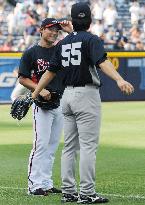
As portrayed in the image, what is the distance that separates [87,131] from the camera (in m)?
8.21

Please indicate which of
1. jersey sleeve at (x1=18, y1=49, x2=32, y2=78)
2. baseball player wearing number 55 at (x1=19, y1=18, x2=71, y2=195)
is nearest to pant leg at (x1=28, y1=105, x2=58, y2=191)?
baseball player wearing number 55 at (x1=19, y1=18, x2=71, y2=195)

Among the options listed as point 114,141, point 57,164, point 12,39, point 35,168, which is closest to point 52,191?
point 35,168

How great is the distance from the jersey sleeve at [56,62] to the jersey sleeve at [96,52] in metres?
0.47

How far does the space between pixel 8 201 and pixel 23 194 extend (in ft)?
1.82

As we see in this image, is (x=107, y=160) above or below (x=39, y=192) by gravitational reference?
below

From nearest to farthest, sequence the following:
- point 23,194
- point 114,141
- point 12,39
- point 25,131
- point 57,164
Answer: point 23,194 < point 57,164 < point 114,141 < point 25,131 < point 12,39

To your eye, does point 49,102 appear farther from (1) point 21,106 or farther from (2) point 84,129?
(2) point 84,129

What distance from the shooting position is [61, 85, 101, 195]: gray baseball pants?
8195 mm

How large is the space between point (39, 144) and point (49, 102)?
509mm

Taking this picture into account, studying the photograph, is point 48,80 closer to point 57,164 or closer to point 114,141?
point 57,164

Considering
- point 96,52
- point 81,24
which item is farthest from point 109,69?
point 81,24

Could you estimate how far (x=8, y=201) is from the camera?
27.9 ft

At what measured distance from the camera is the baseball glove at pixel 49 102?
9.14 m

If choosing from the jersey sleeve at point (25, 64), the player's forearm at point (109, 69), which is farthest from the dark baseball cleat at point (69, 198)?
the jersey sleeve at point (25, 64)
